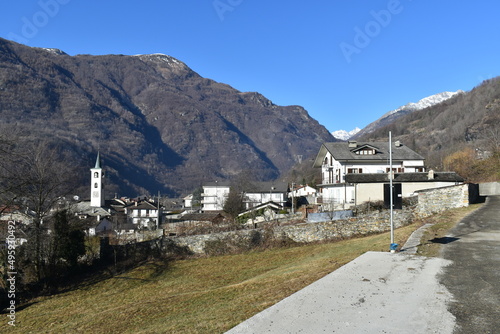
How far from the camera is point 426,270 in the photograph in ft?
37.8

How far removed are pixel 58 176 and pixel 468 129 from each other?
137 m

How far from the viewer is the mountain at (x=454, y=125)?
122 meters

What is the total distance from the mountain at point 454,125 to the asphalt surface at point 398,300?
297ft

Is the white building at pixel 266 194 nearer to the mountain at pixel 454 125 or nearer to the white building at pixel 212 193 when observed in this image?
the white building at pixel 212 193

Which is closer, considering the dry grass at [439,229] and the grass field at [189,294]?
the grass field at [189,294]

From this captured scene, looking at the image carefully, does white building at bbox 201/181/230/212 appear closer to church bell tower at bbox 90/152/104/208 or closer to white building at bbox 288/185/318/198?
white building at bbox 288/185/318/198

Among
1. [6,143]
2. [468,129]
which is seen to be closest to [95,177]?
[6,143]

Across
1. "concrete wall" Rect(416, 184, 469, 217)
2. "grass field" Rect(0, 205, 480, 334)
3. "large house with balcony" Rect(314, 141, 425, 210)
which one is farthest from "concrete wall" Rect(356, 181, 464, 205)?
"grass field" Rect(0, 205, 480, 334)

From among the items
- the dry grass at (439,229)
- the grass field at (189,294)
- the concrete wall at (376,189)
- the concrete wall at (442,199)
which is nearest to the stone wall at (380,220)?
the concrete wall at (442,199)

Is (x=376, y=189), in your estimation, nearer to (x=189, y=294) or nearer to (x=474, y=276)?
(x=189, y=294)

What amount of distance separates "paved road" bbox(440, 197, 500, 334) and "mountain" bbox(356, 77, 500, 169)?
8365cm

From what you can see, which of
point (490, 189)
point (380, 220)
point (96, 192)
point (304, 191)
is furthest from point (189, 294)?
point (96, 192)

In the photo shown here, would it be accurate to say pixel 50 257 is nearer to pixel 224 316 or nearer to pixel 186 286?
pixel 186 286

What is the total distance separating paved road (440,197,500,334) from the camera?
745 cm
